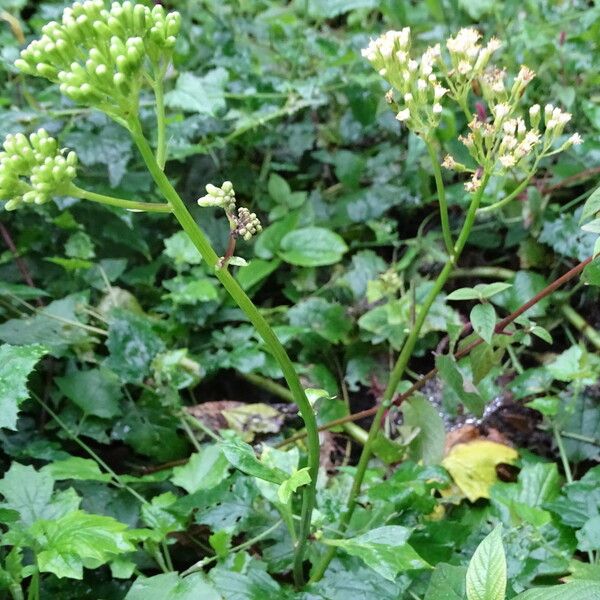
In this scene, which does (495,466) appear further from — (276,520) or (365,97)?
(365,97)

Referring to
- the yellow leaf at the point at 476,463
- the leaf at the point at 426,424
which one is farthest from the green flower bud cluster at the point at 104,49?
the yellow leaf at the point at 476,463

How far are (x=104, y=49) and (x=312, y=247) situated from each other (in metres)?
0.95

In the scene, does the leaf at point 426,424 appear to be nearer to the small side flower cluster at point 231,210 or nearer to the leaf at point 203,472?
the leaf at point 203,472

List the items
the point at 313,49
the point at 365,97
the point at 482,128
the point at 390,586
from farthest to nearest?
the point at 313,49, the point at 365,97, the point at 390,586, the point at 482,128

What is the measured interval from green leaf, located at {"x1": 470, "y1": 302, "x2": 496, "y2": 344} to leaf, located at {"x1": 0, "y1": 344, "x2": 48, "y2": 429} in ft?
1.81

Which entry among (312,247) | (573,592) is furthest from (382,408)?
(312,247)

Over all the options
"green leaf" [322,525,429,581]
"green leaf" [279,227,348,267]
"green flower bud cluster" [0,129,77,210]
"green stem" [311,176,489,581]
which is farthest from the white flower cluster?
"green leaf" [279,227,348,267]

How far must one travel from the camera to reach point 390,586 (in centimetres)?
83

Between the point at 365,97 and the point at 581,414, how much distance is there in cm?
95

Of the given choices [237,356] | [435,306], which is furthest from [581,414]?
[237,356]

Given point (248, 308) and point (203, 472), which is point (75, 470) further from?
point (248, 308)

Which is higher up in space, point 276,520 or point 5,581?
point 5,581

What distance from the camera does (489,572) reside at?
643mm

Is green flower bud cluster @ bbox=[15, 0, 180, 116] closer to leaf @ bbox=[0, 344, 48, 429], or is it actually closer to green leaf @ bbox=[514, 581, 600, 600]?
leaf @ bbox=[0, 344, 48, 429]
